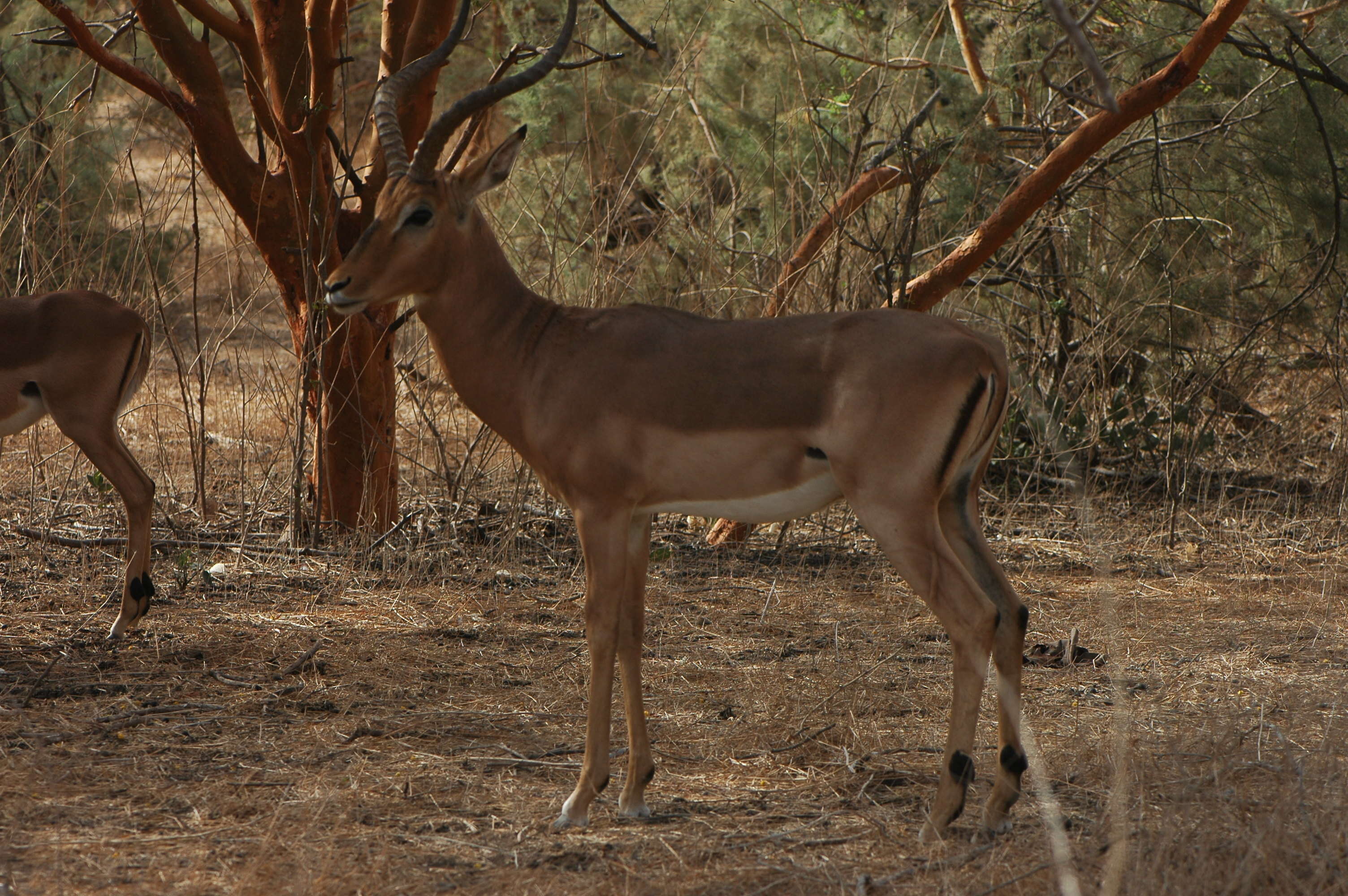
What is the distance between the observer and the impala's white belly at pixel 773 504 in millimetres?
3910

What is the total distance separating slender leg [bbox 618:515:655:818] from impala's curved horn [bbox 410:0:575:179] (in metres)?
1.33

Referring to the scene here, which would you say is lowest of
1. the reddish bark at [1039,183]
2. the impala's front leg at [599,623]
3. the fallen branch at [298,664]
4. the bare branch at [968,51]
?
the fallen branch at [298,664]

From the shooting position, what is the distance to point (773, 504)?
3943mm

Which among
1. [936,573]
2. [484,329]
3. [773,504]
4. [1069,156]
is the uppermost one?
[1069,156]

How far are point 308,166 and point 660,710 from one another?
3862 mm

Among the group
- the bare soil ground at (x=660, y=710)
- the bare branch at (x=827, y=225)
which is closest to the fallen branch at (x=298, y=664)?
the bare soil ground at (x=660, y=710)

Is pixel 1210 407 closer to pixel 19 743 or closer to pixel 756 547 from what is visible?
pixel 756 547

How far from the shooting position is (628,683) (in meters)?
4.13

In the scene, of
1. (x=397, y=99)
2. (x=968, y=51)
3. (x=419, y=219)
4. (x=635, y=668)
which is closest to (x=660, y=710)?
(x=635, y=668)

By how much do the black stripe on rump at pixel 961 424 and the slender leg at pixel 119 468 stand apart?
155 inches

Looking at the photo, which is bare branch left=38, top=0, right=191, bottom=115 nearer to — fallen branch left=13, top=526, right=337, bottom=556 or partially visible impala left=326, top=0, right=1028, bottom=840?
fallen branch left=13, top=526, right=337, bottom=556

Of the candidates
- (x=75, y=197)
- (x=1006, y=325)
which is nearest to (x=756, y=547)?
(x=1006, y=325)

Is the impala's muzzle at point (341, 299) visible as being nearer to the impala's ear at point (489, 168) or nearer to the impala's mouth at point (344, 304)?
the impala's mouth at point (344, 304)

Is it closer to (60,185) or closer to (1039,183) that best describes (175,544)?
(60,185)
